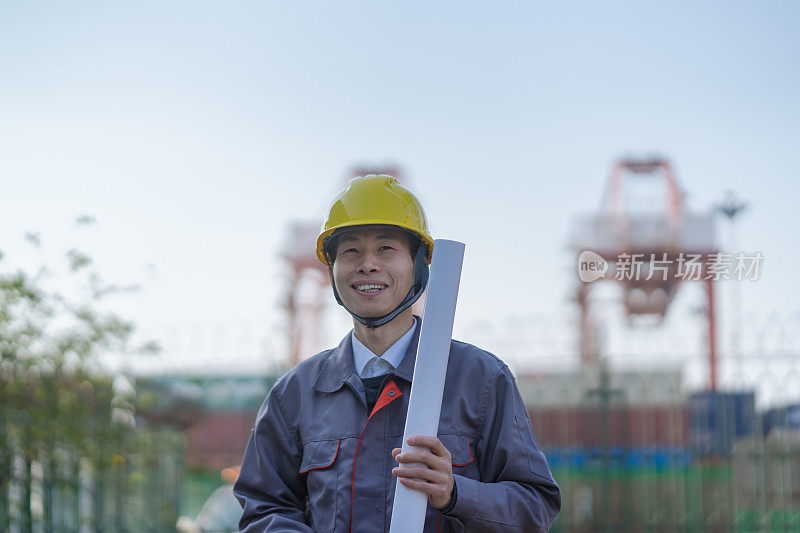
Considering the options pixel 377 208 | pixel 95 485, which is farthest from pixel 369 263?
pixel 95 485

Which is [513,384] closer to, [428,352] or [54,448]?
[428,352]

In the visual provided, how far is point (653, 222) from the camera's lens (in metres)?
25.5

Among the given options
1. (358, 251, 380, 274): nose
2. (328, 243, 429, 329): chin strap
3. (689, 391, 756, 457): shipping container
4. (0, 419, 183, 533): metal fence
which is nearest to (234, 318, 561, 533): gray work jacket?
(328, 243, 429, 329): chin strap

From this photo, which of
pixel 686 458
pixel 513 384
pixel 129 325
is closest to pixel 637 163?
pixel 686 458

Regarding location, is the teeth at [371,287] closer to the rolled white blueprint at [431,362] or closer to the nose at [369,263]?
the nose at [369,263]

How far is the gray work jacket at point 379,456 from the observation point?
6.66 ft

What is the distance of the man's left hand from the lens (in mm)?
1814

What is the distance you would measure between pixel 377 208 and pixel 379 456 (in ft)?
2.10

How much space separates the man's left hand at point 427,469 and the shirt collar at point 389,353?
0.41 metres

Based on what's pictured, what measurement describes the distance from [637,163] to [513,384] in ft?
92.4

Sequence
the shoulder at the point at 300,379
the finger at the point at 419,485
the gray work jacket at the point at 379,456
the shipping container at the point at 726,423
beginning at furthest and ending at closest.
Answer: the shipping container at the point at 726,423, the shoulder at the point at 300,379, the gray work jacket at the point at 379,456, the finger at the point at 419,485

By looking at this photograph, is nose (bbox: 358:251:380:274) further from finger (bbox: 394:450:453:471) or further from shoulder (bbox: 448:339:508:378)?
finger (bbox: 394:450:453:471)

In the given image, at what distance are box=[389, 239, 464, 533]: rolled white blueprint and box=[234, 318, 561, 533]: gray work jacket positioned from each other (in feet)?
0.50

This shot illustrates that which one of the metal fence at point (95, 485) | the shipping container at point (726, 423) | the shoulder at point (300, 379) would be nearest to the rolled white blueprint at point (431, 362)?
the shoulder at point (300, 379)
